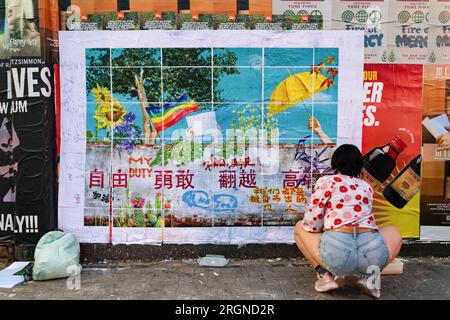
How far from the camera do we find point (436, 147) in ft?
15.1

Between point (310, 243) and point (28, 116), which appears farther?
point (28, 116)

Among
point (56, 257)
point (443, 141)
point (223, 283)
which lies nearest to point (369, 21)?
point (443, 141)

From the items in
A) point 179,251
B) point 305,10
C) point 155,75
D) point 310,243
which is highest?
point 305,10

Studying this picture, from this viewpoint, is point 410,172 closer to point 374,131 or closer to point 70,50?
point 374,131

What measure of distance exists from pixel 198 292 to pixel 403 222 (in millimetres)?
2370

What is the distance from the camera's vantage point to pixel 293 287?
393 centimetres

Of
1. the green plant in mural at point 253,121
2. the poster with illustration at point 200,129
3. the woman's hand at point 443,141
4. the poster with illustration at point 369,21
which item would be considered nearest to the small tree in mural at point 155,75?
the poster with illustration at point 200,129

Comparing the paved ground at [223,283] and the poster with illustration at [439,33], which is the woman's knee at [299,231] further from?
the poster with illustration at [439,33]

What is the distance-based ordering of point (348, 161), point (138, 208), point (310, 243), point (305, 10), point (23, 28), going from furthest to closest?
point (138, 208) → point (305, 10) → point (23, 28) → point (310, 243) → point (348, 161)

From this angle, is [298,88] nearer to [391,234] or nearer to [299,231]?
[299,231]

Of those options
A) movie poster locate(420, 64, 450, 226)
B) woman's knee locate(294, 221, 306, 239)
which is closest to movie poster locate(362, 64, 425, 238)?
movie poster locate(420, 64, 450, 226)

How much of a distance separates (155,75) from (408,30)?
2733mm

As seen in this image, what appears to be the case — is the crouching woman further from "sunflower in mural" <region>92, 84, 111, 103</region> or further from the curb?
"sunflower in mural" <region>92, 84, 111, 103</region>

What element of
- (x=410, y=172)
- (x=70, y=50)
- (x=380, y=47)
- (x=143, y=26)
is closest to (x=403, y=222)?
(x=410, y=172)
